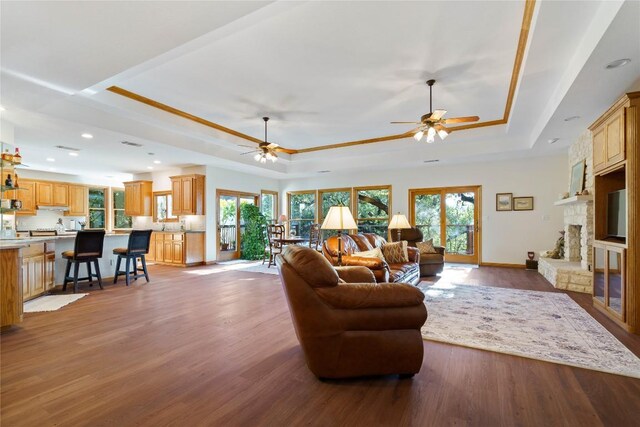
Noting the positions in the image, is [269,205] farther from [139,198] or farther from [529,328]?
[529,328]

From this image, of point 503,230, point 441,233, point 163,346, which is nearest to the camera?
point 163,346

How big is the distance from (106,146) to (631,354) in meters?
8.10

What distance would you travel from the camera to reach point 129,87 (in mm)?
4297

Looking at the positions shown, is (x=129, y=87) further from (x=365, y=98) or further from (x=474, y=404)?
(x=474, y=404)

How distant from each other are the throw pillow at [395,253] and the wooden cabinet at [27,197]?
1013 centimetres

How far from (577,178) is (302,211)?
730cm

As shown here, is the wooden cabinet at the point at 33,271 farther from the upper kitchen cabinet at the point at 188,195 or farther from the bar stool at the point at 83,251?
the upper kitchen cabinet at the point at 188,195

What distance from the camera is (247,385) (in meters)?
2.16

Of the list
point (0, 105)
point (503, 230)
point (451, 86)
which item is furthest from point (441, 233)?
point (0, 105)

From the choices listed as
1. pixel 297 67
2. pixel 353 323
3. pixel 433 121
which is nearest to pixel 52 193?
pixel 297 67

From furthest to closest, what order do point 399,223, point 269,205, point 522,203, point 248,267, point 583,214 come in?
point 269,205, point 248,267, point 522,203, point 399,223, point 583,214

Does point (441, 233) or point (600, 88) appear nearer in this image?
point (600, 88)

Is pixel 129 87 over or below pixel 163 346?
over

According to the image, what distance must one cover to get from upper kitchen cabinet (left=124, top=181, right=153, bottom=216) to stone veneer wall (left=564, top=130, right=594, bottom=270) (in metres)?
10.2
